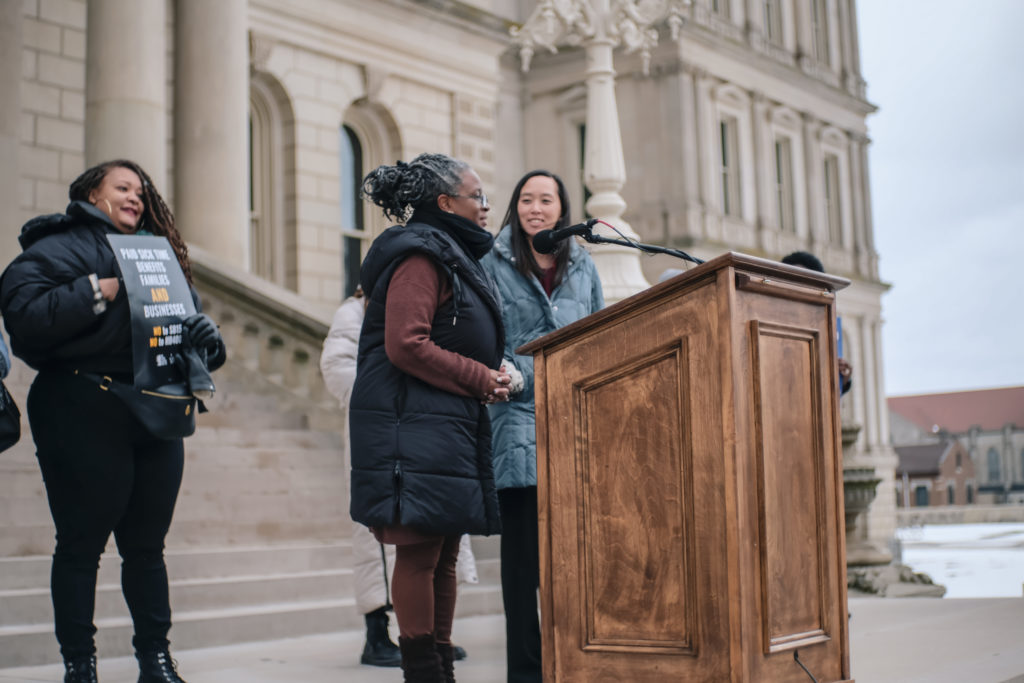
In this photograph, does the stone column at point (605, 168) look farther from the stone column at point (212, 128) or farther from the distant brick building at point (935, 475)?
the distant brick building at point (935, 475)

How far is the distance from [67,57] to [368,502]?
9.15 m

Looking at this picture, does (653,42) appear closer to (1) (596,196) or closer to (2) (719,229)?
(1) (596,196)

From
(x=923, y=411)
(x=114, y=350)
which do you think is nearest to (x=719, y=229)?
(x=114, y=350)

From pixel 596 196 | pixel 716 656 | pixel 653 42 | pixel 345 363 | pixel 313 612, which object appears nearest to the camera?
pixel 716 656

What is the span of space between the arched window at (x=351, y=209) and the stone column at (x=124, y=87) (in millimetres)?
6606

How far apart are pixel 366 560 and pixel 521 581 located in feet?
5.18

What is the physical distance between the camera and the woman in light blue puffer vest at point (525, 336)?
4500mm

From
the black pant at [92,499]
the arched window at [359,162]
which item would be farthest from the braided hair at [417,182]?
the arched window at [359,162]

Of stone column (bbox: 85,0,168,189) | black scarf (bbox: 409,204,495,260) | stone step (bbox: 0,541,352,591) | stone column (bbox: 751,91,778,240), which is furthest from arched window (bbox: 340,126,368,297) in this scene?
stone column (bbox: 751,91,778,240)

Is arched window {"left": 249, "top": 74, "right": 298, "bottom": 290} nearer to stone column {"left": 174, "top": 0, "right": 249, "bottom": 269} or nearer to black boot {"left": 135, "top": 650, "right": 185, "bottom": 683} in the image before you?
stone column {"left": 174, "top": 0, "right": 249, "bottom": 269}

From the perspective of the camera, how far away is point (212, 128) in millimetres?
11734

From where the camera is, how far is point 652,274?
3011 centimetres

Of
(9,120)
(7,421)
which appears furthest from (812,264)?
(9,120)

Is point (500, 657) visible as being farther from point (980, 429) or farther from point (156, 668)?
point (980, 429)
